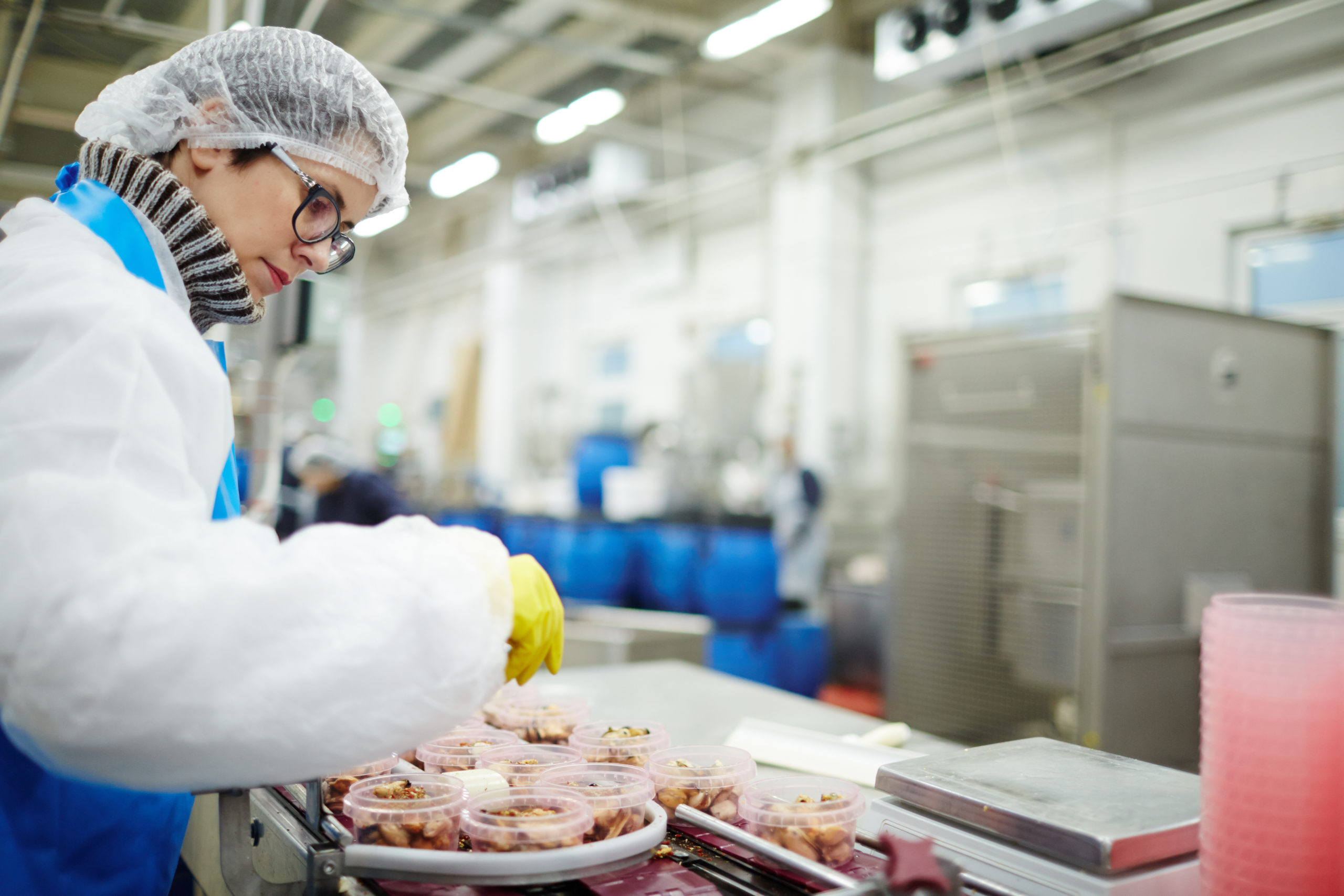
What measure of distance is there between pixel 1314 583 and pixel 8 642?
11.8ft

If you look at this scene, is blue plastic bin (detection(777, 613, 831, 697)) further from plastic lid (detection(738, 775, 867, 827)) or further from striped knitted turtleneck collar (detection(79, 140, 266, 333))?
striped knitted turtleneck collar (detection(79, 140, 266, 333))

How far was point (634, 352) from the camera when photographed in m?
8.14

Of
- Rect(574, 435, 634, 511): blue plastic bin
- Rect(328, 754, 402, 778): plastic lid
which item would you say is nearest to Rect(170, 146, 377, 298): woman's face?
Rect(328, 754, 402, 778): plastic lid

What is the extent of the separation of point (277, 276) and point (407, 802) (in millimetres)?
585

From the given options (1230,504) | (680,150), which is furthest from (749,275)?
(1230,504)

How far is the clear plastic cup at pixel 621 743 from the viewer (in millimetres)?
1057

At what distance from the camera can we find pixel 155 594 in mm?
632

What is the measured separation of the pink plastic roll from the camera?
692 mm

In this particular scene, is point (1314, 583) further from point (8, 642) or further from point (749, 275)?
point (749, 275)

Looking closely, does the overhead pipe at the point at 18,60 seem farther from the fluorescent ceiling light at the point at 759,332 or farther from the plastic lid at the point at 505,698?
the fluorescent ceiling light at the point at 759,332

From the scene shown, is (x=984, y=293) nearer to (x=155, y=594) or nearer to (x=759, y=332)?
(x=759, y=332)

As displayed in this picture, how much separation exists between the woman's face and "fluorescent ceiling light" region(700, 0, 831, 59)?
375 cm

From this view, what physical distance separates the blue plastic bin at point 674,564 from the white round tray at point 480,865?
135 inches

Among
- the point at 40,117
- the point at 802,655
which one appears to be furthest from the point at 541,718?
the point at 802,655
